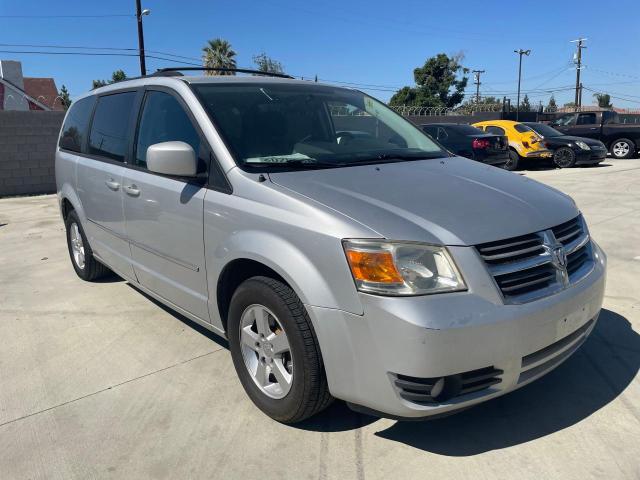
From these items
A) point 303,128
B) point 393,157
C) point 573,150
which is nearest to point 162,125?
point 303,128

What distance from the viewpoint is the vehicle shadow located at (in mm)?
2684

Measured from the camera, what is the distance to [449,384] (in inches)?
92.0

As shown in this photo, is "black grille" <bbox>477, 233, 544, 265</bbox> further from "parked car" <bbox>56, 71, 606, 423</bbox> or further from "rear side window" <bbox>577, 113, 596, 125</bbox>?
"rear side window" <bbox>577, 113, 596, 125</bbox>

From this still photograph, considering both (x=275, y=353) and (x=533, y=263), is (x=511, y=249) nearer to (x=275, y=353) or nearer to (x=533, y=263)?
(x=533, y=263)

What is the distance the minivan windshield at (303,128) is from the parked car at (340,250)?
0.6 inches

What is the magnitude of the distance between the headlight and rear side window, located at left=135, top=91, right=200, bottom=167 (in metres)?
1.37

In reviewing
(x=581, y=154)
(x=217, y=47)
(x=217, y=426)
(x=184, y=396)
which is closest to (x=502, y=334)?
(x=217, y=426)

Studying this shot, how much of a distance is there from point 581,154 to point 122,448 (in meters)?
16.3

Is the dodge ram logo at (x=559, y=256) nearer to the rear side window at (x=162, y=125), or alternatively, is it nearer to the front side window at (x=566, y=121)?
the rear side window at (x=162, y=125)

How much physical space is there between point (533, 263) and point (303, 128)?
1.69 metres

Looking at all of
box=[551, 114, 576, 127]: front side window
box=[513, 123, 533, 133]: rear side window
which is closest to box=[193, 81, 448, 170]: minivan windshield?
box=[513, 123, 533, 133]: rear side window

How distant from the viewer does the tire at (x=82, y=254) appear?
5141 mm

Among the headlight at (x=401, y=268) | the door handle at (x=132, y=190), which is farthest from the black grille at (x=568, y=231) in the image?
the door handle at (x=132, y=190)

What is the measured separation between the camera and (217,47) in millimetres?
48906
